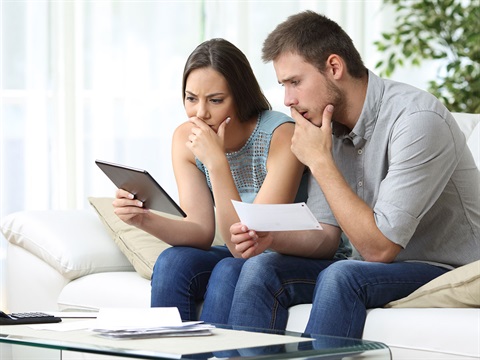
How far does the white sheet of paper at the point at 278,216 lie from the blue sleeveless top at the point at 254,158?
16.1 inches

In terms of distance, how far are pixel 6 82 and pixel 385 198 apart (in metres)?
Result: 2.10

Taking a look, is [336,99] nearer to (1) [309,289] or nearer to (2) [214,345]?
(1) [309,289]

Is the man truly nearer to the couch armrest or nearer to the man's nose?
the man's nose

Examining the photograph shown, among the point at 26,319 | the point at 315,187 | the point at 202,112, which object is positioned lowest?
the point at 26,319

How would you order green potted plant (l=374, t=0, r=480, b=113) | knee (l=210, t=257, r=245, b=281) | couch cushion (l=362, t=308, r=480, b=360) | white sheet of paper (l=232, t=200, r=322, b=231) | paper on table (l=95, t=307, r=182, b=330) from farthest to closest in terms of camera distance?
green potted plant (l=374, t=0, r=480, b=113)
knee (l=210, t=257, r=245, b=281)
white sheet of paper (l=232, t=200, r=322, b=231)
couch cushion (l=362, t=308, r=480, b=360)
paper on table (l=95, t=307, r=182, b=330)

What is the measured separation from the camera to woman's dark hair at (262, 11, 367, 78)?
1.99 metres

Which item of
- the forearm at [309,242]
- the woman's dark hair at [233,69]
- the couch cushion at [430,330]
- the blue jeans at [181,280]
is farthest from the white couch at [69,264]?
the couch cushion at [430,330]

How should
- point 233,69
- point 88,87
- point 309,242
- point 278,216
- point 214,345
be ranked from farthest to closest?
point 88,87
point 233,69
point 309,242
point 278,216
point 214,345

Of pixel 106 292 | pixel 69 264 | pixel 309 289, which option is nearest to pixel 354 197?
pixel 309 289

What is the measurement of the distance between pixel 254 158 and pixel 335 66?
383 millimetres

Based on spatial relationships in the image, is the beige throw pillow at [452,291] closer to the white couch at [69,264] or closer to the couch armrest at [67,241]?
the white couch at [69,264]

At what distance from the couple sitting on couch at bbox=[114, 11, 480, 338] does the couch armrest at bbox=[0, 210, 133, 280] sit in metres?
0.36

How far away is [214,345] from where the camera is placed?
1.41 meters

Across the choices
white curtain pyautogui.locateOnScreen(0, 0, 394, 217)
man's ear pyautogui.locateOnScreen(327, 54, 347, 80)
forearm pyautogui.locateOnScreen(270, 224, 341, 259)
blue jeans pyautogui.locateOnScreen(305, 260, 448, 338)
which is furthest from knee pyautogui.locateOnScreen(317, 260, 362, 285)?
white curtain pyautogui.locateOnScreen(0, 0, 394, 217)
